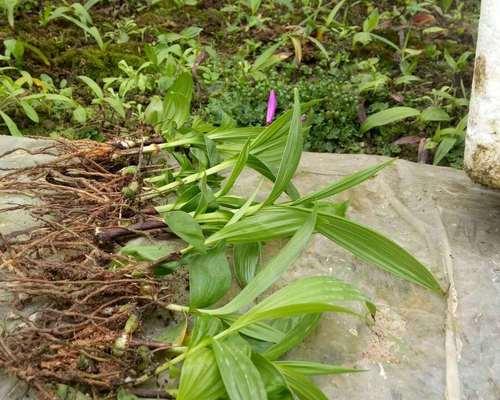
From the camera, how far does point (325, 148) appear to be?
8.90 ft

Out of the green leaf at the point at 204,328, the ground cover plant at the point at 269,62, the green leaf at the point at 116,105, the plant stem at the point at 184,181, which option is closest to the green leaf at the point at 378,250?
the green leaf at the point at 204,328

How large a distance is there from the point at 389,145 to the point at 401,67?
515 millimetres

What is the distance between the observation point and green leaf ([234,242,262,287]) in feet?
5.33

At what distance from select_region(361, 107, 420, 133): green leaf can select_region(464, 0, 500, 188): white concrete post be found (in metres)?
0.88

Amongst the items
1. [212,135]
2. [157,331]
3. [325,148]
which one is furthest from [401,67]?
[157,331]

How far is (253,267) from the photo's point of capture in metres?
1.64

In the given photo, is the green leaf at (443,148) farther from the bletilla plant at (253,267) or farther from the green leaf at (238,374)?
the green leaf at (238,374)

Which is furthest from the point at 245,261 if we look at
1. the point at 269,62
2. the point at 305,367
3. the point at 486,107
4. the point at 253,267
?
the point at 269,62

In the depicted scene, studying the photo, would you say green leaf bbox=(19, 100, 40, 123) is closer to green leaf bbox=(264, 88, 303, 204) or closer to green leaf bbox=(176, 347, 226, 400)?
green leaf bbox=(264, 88, 303, 204)

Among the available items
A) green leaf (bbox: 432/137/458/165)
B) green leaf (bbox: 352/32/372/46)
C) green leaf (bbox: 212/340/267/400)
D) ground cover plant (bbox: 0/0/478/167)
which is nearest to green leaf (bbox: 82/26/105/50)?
ground cover plant (bbox: 0/0/478/167)

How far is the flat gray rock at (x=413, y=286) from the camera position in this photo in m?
1.48

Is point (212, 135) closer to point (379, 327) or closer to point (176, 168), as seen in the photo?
point (176, 168)

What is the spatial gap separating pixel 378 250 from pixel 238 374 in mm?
483

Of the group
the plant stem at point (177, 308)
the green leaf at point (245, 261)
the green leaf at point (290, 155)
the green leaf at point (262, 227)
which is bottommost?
the green leaf at point (245, 261)
